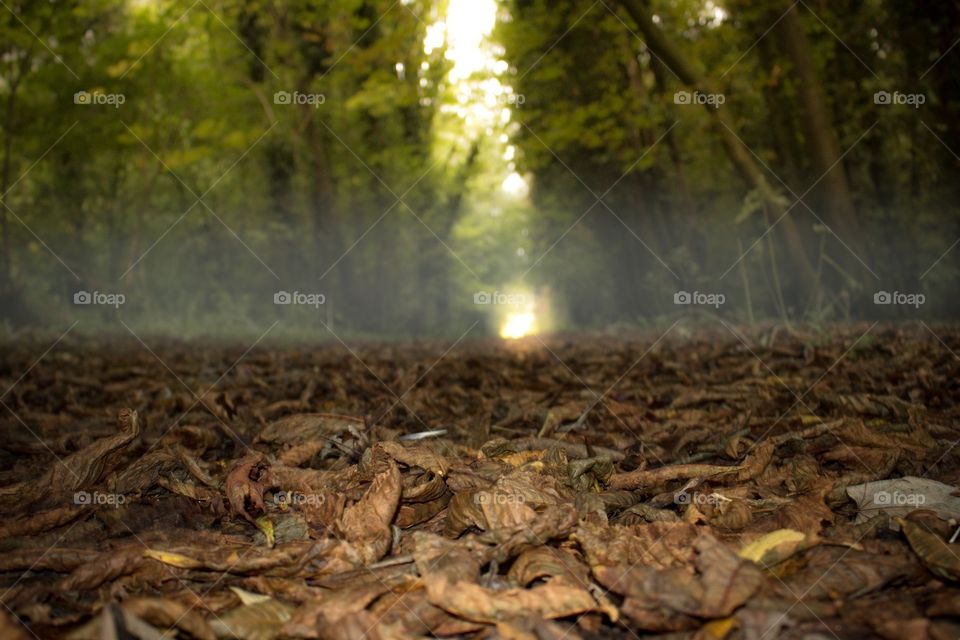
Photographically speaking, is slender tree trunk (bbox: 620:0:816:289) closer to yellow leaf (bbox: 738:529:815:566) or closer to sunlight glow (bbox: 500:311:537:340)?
sunlight glow (bbox: 500:311:537:340)

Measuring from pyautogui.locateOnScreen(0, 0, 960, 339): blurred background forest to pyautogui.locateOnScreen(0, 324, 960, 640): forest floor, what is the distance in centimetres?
458

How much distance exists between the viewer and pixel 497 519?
1.71 m

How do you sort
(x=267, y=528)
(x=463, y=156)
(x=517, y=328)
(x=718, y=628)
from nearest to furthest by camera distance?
(x=718, y=628)
(x=267, y=528)
(x=463, y=156)
(x=517, y=328)

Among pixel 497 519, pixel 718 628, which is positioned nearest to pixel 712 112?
pixel 497 519

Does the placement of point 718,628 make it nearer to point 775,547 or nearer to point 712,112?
point 775,547

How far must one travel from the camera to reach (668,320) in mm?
14234

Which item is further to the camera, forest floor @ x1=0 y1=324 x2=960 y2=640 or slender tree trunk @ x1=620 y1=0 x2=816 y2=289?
slender tree trunk @ x1=620 y1=0 x2=816 y2=289

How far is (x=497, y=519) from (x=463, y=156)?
23.5 m

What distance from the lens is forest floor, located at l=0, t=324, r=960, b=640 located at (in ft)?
4.30

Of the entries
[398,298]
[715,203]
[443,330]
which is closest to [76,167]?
[398,298]

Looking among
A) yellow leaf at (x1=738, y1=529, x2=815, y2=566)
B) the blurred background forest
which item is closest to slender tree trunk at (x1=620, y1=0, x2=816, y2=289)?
the blurred background forest

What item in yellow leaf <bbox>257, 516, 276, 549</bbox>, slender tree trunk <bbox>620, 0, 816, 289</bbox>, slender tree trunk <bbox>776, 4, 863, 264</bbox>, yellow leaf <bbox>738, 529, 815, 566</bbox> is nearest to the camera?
yellow leaf <bbox>738, 529, 815, 566</bbox>

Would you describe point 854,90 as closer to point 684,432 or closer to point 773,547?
point 684,432

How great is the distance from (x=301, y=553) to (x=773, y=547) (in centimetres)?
102
